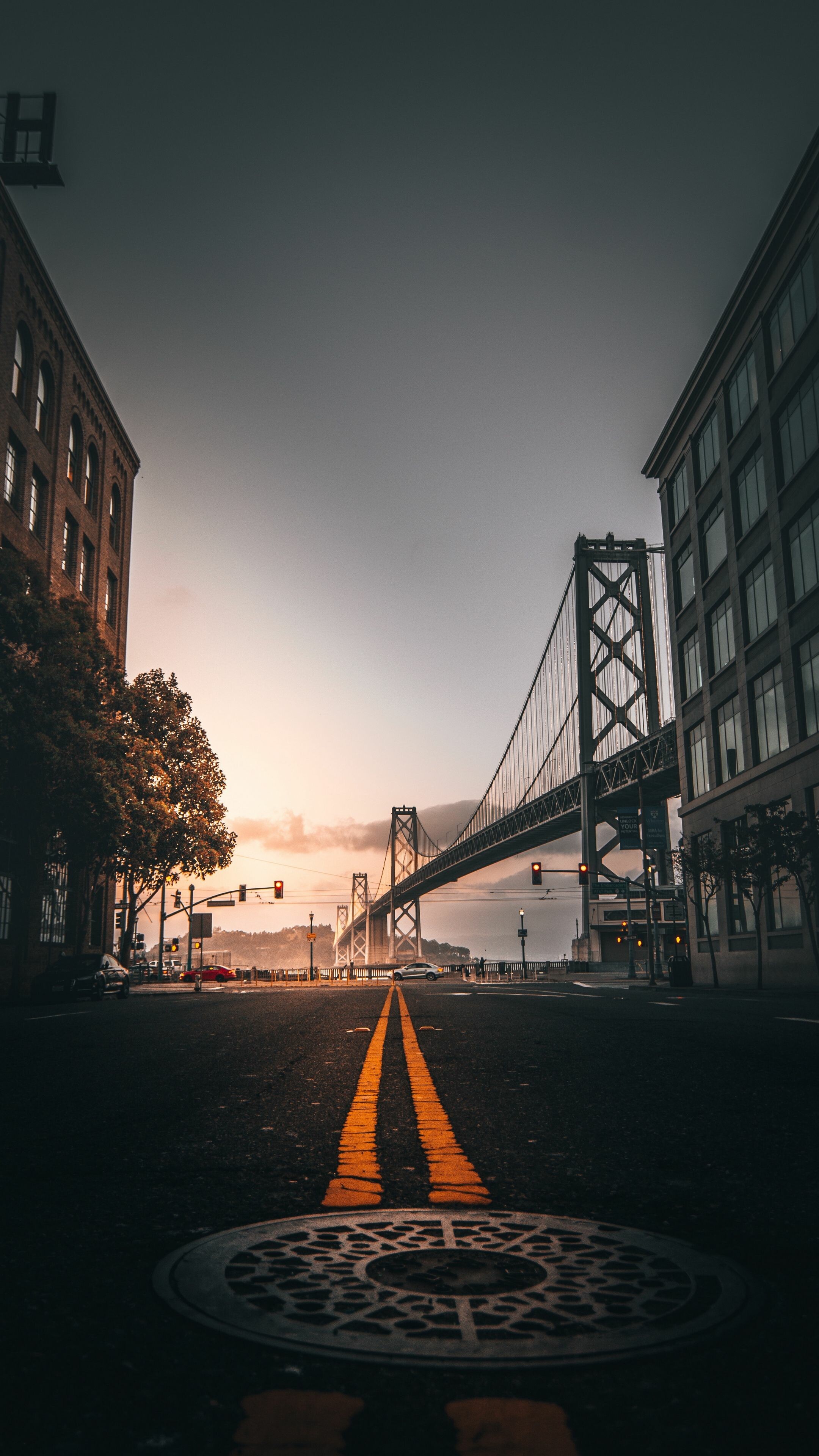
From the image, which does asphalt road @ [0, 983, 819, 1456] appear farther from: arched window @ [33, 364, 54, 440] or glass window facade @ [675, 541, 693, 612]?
glass window facade @ [675, 541, 693, 612]

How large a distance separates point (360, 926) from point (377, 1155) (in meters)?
134

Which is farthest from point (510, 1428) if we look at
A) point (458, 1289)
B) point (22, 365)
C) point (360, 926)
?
point (360, 926)

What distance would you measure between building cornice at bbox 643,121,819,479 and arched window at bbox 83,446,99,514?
927 inches

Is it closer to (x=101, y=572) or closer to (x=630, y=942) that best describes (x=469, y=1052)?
(x=101, y=572)

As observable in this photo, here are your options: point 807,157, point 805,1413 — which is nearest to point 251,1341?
point 805,1413

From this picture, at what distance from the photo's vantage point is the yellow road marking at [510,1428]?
61.4 inches

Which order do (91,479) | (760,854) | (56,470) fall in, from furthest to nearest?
1. (91,479)
2. (56,470)
3. (760,854)

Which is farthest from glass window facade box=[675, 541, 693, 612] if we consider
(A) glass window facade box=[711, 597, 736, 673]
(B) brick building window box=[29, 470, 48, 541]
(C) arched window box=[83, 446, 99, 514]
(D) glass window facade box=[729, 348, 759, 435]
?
(B) brick building window box=[29, 470, 48, 541]

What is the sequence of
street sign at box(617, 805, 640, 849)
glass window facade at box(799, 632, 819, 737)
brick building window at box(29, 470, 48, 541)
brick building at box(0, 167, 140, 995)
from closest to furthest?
glass window facade at box(799, 632, 819, 737)
brick building at box(0, 167, 140, 995)
brick building window at box(29, 470, 48, 541)
street sign at box(617, 805, 640, 849)

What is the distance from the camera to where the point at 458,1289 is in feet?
7.43

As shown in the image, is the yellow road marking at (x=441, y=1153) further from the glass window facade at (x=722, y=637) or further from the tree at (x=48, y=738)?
the glass window facade at (x=722, y=637)

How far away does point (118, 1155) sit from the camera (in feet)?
13.6

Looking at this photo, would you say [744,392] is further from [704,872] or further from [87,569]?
[87,569]

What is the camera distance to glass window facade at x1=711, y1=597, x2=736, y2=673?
37406mm
